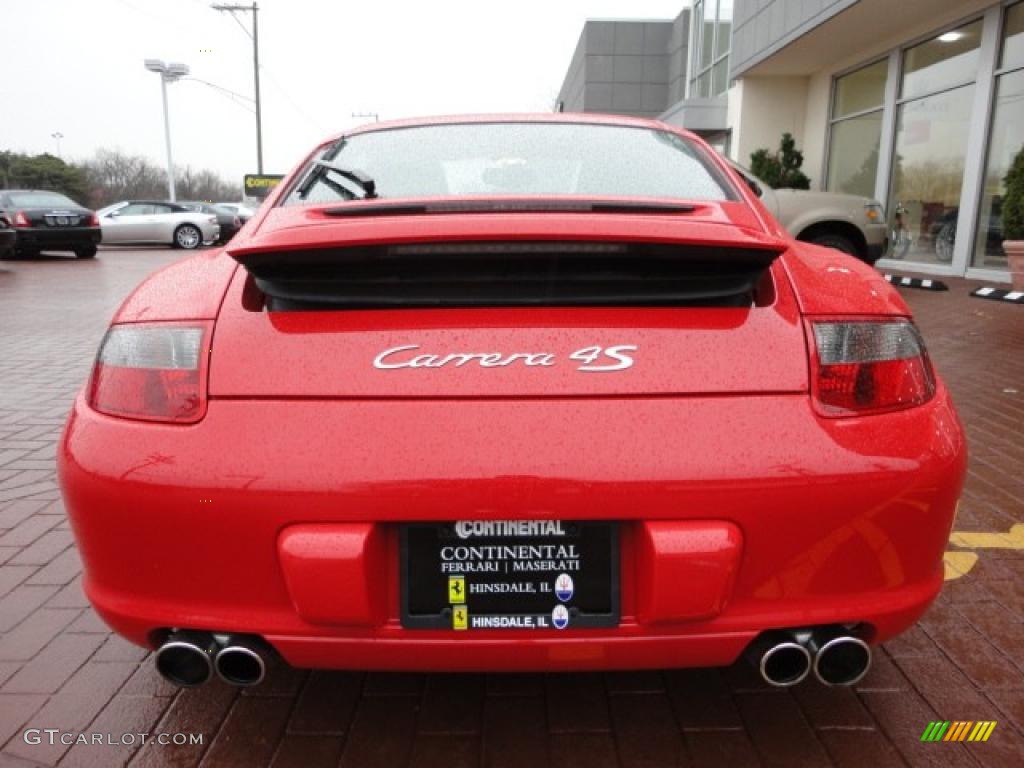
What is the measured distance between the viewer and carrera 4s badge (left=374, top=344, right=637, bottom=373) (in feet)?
4.94

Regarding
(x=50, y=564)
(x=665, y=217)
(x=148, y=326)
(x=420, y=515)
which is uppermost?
(x=665, y=217)

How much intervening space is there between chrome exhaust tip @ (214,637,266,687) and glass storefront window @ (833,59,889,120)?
50.8ft

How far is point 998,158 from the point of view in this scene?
1095 cm

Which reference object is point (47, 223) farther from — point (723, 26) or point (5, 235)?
point (723, 26)

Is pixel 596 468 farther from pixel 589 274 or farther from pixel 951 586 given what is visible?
pixel 951 586

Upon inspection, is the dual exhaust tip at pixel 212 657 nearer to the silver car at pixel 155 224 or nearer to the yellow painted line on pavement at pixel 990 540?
the yellow painted line on pavement at pixel 990 540

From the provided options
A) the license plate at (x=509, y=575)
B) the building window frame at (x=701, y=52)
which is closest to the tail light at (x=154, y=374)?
the license plate at (x=509, y=575)

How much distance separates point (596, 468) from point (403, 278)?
56 cm

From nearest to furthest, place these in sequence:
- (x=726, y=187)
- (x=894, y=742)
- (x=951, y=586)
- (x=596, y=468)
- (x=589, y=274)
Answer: (x=596, y=468) → (x=589, y=274) → (x=894, y=742) → (x=726, y=187) → (x=951, y=586)

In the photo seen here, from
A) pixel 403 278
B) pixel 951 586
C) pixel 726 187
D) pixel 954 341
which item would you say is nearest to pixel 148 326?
pixel 403 278

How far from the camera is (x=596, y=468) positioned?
4.64ft

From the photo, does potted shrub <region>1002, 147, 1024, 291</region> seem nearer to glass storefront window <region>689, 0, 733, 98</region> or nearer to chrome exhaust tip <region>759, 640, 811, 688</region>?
chrome exhaust tip <region>759, 640, 811, 688</region>

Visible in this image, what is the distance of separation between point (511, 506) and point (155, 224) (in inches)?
931

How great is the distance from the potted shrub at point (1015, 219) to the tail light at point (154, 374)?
31.9ft
